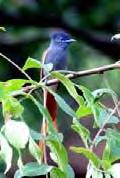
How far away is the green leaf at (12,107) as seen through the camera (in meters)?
1.48

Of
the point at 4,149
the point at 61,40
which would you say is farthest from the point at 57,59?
the point at 4,149

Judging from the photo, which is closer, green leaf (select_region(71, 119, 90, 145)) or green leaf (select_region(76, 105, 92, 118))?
green leaf (select_region(71, 119, 90, 145))

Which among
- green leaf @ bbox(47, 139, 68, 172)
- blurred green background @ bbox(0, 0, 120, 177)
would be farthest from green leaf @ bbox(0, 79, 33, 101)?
blurred green background @ bbox(0, 0, 120, 177)

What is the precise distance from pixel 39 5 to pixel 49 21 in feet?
0.41

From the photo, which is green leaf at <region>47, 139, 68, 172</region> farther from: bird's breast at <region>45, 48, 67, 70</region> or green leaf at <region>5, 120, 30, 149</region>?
bird's breast at <region>45, 48, 67, 70</region>

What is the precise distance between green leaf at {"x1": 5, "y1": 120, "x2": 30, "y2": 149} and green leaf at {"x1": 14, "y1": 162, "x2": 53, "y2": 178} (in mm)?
75

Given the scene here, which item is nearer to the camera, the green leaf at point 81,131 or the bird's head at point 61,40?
the green leaf at point 81,131

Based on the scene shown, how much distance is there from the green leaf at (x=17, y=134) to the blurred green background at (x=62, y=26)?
3.77m

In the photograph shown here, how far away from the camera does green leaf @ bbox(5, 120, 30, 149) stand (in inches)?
56.2

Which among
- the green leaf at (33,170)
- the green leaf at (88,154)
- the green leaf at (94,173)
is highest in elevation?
the green leaf at (88,154)

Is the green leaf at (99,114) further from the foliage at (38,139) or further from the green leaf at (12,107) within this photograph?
the green leaf at (12,107)

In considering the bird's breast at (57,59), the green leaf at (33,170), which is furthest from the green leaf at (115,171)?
the bird's breast at (57,59)

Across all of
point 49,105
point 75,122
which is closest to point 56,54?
point 49,105

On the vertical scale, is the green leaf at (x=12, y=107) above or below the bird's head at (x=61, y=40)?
below
